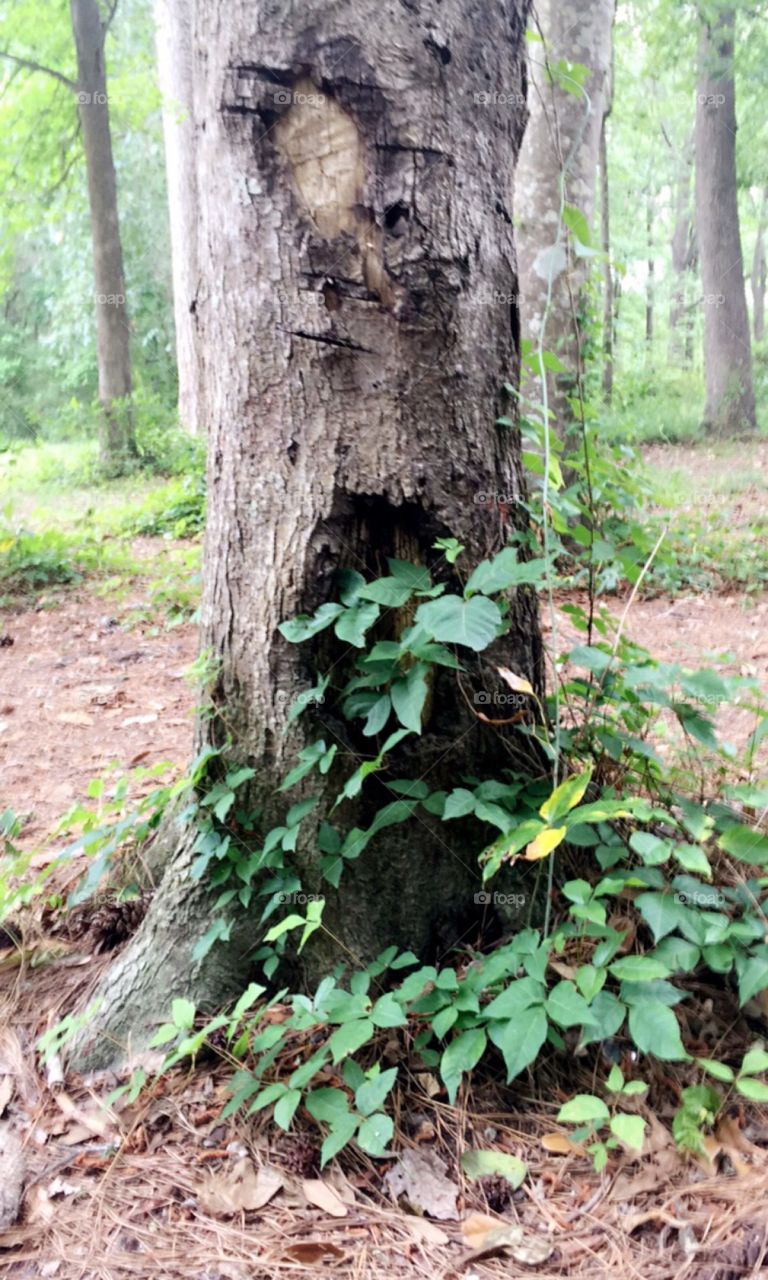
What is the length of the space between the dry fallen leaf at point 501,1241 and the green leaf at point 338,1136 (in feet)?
0.88

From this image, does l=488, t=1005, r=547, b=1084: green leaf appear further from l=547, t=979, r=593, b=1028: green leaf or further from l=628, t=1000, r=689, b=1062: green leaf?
l=628, t=1000, r=689, b=1062: green leaf

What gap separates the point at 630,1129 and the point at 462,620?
1022mm

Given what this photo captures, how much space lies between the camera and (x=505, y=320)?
7.22 feet

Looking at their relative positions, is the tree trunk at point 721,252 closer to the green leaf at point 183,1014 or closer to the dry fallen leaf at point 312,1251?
the green leaf at point 183,1014

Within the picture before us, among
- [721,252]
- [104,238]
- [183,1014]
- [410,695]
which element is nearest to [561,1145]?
[183,1014]

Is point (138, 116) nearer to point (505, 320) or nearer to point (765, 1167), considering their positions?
point (505, 320)

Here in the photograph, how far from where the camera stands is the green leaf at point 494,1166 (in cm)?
179

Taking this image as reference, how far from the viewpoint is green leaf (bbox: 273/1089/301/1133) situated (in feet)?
5.82

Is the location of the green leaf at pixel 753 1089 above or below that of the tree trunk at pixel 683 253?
below

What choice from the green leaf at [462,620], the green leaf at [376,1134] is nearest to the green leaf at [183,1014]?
the green leaf at [376,1134]

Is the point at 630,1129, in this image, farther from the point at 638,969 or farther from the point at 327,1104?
the point at 327,1104

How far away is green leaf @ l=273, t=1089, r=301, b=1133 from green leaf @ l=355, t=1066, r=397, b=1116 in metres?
0.12

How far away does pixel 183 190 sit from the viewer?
42.3ft

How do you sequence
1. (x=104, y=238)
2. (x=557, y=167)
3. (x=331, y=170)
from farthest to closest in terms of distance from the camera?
1. (x=104, y=238)
2. (x=557, y=167)
3. (x=331, y=170)
